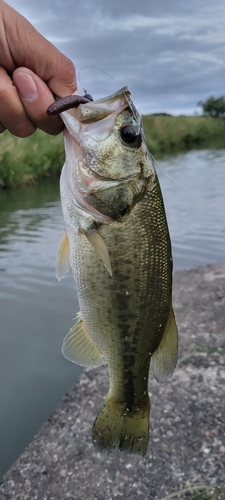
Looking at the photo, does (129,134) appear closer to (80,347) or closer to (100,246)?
(100,246)

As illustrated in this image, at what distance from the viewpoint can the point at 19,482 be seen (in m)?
3.04

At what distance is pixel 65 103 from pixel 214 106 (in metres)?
69.6

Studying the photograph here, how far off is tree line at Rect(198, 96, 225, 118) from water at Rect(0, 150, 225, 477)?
56249 millimetres

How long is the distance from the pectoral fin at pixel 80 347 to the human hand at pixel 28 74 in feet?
2.93

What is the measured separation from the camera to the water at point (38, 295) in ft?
13.8

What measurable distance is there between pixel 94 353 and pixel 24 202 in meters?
11.9

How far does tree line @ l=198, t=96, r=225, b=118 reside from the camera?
66500 mm

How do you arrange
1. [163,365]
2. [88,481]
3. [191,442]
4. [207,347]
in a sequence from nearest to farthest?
[163,365] < [88,481] < [191,442] < [207,347]

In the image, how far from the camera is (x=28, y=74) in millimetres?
2018

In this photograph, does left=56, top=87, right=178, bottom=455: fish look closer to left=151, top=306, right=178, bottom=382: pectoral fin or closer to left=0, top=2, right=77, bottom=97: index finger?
left=151, top=306, right=178, bottom=382: pectoral fin

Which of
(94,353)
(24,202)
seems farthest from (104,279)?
A: (24,202)

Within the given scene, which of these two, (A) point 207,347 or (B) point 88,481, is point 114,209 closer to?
(B) point 88,481

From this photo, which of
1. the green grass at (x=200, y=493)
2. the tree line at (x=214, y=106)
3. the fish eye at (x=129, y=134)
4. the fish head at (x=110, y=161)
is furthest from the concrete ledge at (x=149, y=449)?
the tree line at (x=214, y=106)

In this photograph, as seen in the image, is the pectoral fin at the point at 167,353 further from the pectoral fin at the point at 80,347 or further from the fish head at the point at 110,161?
the fish head at the point at 110,161
